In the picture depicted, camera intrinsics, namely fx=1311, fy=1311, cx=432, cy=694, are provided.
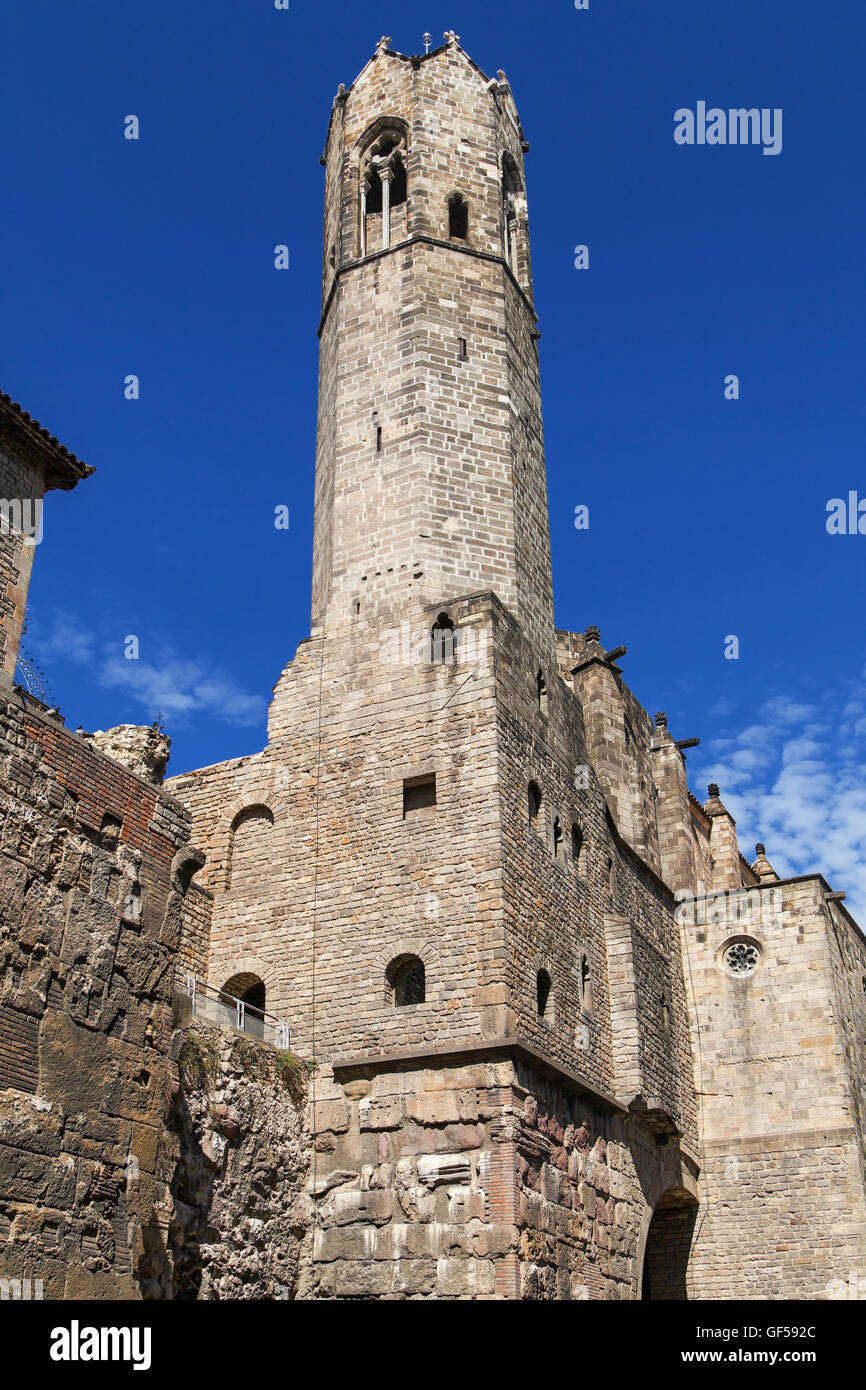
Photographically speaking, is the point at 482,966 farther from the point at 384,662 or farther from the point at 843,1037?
the point at 843,1037

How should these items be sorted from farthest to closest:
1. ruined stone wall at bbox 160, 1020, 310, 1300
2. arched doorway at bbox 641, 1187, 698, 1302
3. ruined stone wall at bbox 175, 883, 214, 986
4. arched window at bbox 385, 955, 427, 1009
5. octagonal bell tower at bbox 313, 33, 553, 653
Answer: arched doorway at bbox 641, 1187, 698, 1302 → octagonal bell tower at bbox 313, 33, 553, 653 → ruined stone wall at bbox 175, 883, 214, 986 → arched window at bbox 385, 955, 427, 1009 → ruined stone wall at bbox 160, 1020, 310, 1300

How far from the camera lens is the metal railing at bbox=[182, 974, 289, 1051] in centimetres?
1639

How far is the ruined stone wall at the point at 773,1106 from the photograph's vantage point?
70.0 feet

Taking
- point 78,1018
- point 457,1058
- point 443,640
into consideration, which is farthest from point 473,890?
point 78,1018

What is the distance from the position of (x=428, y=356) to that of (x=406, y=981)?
403 inches

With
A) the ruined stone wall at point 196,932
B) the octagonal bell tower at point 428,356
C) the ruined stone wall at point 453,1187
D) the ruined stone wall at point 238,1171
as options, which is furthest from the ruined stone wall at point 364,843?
the octagonal bell tower at point 428,356

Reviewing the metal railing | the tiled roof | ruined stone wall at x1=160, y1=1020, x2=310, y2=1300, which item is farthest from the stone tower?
the tiled roof

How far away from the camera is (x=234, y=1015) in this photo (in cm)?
1736

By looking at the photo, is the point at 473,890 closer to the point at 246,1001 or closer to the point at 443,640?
the point at 443,640

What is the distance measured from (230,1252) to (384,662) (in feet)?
27.2

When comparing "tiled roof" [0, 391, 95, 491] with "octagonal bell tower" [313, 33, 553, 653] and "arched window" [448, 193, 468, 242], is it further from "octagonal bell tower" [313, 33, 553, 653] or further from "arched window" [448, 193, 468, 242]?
"arched window" [448, 193, 468, 242]

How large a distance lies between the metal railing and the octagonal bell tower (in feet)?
19.6
